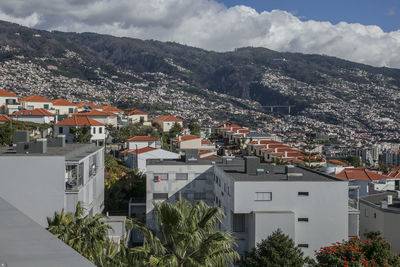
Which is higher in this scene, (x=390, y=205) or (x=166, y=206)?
(x=166, y=206)

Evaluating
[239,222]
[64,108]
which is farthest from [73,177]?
[64,108]

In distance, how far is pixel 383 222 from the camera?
31.3 m

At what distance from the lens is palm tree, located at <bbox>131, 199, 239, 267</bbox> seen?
9.53 meters

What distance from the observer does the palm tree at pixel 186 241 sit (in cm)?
953

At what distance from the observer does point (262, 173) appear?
29047 mm

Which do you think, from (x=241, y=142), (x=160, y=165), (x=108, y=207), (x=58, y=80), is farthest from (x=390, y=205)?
(x=58, y=80)

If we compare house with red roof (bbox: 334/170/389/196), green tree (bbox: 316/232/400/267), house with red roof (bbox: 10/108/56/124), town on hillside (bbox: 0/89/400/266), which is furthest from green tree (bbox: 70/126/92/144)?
green tree (bbox: 316/232/400/267)

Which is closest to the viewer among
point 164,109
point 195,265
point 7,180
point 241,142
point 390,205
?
point 195,265

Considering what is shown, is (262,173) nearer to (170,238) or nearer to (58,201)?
(58,201)

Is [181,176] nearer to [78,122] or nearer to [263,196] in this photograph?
[263,196]

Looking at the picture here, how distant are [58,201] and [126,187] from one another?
19051 millimetres

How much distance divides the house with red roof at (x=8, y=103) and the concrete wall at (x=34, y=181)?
5953cm

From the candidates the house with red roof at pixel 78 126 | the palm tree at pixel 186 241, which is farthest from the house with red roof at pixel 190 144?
the palm tree at pixel 186 241

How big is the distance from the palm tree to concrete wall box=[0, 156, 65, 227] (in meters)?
12.8
